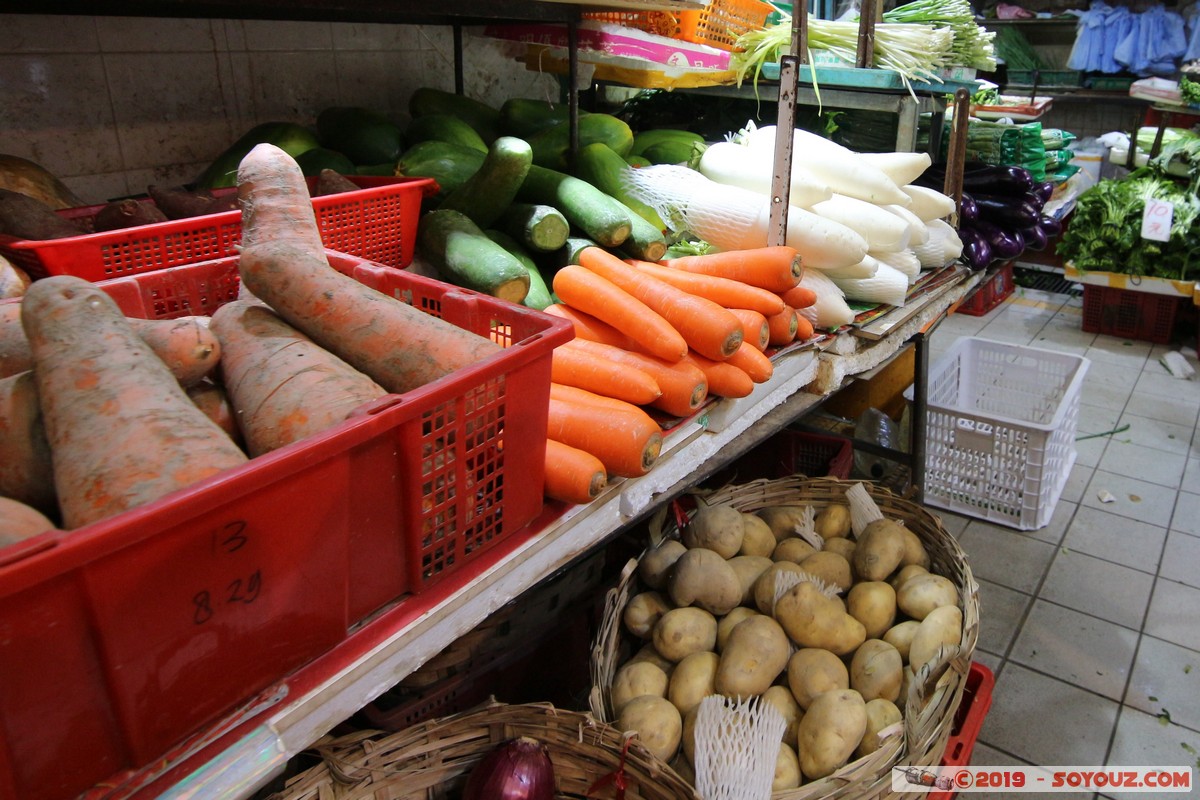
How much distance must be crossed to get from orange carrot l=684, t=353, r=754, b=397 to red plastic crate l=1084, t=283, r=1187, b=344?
4611 mm

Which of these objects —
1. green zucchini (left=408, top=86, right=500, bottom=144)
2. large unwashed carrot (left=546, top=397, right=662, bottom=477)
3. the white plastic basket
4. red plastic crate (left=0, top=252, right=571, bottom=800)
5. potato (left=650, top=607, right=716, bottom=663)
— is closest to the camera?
red plastic crate (left=0, top=252, right=571, bottom=800)

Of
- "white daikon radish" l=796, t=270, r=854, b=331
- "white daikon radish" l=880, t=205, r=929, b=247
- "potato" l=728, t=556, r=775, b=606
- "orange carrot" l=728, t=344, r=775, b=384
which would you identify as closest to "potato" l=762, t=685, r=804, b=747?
"potato" l=728, t=556, r=775, b=606

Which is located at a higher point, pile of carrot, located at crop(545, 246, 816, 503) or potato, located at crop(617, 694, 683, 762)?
pile of carrot, located at crop(545, 246, 816, 503)

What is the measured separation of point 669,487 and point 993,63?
9.55 feet

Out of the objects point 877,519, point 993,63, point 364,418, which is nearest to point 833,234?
point 877,519

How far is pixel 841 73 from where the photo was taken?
2.80 m

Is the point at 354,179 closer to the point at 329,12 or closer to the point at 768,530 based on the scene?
the point at 329,12

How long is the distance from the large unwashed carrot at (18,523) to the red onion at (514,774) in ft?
2.41

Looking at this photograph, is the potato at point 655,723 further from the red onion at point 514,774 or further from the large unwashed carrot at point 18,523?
the large unwashed carrot at point 18,523

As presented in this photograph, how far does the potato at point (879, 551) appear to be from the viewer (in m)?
1.70

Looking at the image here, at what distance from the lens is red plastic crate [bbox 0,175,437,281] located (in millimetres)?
1196

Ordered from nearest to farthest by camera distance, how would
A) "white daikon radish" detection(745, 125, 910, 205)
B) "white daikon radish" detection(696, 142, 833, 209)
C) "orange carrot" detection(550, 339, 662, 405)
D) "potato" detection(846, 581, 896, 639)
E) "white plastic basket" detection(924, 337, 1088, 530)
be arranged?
"orange carrot" detection(550, 339, 662, 405) < "potato" detection(846, 581, 896, 639) < "white daikon radish" detection(696, 142, 833, 209) < "white daikon radish" detection(745, 125, 910, 205) < "white plastic basket" detection(924, 337, 1088, 530)

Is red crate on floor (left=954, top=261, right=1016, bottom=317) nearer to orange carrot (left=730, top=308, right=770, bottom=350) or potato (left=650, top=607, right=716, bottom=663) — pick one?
orange carrot (left=730, top=308, right=770, bottom=350)

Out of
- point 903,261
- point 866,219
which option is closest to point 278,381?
point 866,219
